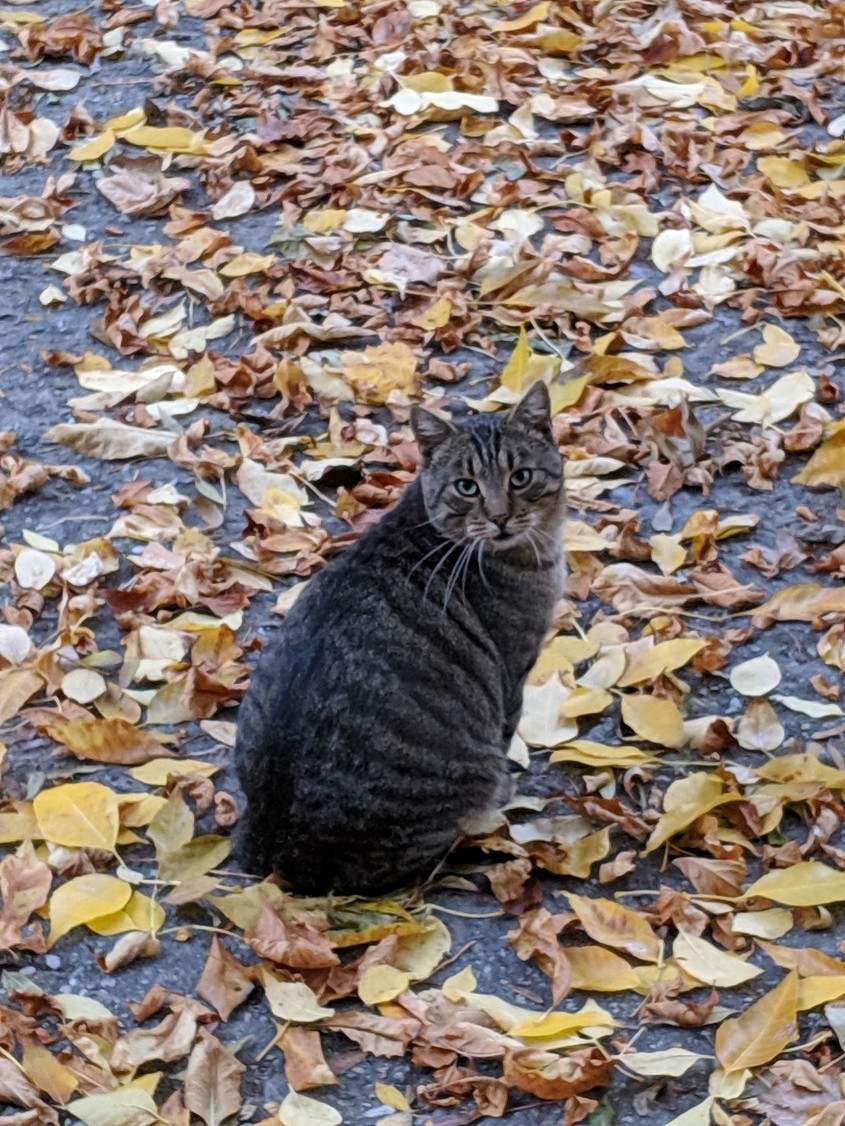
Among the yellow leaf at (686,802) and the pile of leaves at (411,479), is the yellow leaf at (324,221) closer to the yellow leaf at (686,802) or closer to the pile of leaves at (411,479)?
the pile of leaves at (411,479)

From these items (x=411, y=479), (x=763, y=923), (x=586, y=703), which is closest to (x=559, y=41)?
(x=411, y=479)

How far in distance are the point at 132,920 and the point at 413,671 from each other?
2.78ft

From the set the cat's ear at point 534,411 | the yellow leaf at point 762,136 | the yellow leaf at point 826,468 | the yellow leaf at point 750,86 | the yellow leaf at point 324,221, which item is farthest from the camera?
the yellow leaf at point 750,86

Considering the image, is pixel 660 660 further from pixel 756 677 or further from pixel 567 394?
pixel 567 394

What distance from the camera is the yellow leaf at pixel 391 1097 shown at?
2951mm

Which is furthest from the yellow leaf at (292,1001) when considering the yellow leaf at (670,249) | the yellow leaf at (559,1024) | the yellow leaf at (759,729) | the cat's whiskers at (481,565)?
the yellow leaf at (670,249)

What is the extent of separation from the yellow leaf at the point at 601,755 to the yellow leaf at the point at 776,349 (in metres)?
1.79

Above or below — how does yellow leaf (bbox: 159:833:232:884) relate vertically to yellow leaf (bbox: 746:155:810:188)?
below

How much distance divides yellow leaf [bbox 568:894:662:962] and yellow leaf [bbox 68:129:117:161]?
427 cm

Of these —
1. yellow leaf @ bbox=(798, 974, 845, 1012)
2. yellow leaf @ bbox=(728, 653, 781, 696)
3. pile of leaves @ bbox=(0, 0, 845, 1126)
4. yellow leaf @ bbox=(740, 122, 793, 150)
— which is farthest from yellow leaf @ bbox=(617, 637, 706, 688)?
yellow leaf @ bbox=(740, 122, 793, 150)

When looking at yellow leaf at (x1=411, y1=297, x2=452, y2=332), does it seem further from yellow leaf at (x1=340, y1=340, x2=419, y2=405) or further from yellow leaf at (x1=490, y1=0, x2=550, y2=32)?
yellow leaf at (x1=490, y1=0, x2=550, y2=32)

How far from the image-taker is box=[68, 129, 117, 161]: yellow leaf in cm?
636

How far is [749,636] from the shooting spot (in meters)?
4.16

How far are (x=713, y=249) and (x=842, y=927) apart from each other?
3014mm
